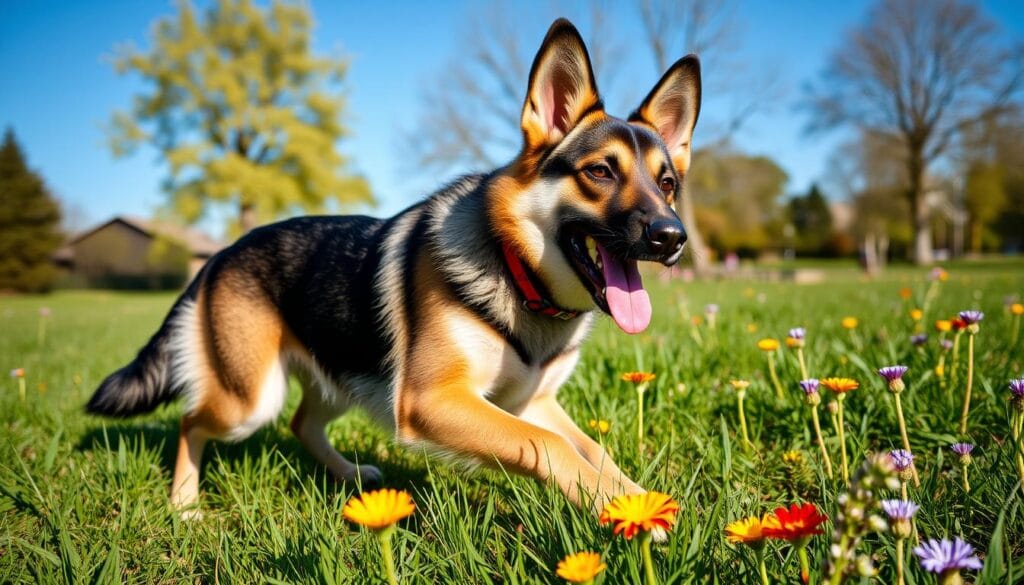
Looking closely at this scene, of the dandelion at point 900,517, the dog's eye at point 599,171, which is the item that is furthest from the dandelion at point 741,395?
the dandelion at point 900,517

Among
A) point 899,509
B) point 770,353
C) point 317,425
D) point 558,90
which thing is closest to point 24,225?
point 317,425

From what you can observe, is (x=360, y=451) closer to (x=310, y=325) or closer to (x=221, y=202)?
(x=310, y=325)

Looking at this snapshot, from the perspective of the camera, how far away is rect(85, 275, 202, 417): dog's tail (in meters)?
3.06

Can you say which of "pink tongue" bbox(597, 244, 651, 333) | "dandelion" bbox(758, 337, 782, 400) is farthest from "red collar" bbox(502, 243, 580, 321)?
"dandelion" bbox(758, 337, 782, 400)

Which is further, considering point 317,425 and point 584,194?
point 317,425

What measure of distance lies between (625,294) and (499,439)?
0.80m

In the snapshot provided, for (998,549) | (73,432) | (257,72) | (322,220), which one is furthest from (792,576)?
(257,72)

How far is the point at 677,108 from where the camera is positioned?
10.0 feet

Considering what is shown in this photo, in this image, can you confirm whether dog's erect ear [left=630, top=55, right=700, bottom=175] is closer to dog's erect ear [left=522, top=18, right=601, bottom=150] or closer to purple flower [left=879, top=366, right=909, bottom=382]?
dog's erect ear [left=522, top=18, right=601, bottom=150]

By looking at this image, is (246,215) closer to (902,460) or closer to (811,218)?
(902,460)

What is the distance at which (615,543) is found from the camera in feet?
4.94

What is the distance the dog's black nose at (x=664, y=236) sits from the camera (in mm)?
2199

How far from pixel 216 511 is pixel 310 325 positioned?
0.94 meters

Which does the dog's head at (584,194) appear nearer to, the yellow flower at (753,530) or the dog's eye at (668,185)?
the dog's eye at (668,185)
